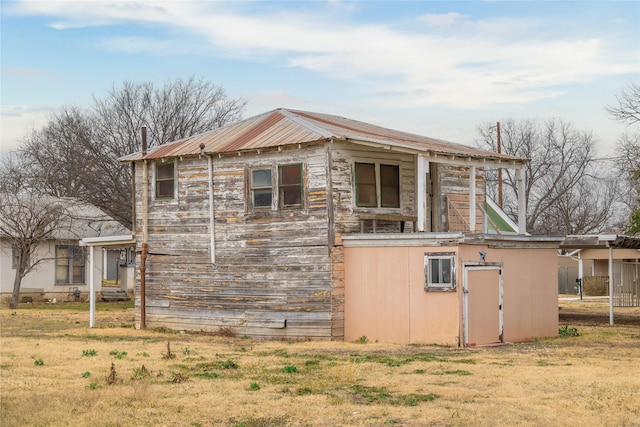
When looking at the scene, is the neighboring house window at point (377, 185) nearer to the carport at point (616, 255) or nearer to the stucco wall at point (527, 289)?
the stucco wall at point (527, 289)

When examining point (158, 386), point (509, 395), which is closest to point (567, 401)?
point (509, 395)

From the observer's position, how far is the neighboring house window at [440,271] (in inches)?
910

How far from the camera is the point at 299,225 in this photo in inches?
1005

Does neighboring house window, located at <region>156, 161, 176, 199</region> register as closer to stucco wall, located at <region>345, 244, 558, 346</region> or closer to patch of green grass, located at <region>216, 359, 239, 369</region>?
stucco wall, located at <region>345, 244, 558, 346</region>

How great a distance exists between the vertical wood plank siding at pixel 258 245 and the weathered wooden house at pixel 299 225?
0.03m

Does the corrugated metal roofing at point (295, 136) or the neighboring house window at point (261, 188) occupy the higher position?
the corrugated metal roofing at point (295, 136)

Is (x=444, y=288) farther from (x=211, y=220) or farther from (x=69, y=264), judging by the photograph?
(x=69, y=264)

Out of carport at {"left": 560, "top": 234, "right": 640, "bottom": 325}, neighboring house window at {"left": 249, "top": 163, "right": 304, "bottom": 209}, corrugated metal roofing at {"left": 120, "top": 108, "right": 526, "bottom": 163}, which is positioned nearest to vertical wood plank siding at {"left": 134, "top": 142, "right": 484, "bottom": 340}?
neighboring house window at {"left": 249, "top": 163, "right": 304, "bottom": 209}

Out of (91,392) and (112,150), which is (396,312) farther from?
(112,150)

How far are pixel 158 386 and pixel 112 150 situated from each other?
30.9 metres

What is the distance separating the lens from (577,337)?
26281mm

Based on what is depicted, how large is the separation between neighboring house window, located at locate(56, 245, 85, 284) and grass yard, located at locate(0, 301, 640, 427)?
18707mm

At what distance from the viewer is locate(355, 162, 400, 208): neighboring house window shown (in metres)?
25.9

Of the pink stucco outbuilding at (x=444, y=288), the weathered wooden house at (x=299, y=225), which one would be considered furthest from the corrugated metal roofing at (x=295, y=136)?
the pink stucco outbuilding at (x=444, y=288)
